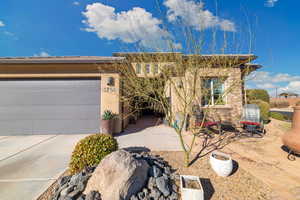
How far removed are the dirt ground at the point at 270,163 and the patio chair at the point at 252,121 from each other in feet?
2.00

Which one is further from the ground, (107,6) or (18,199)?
(107,6)

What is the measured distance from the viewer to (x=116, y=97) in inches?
217

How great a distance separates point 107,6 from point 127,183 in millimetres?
4656

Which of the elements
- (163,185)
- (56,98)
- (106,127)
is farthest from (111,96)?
(163,185)

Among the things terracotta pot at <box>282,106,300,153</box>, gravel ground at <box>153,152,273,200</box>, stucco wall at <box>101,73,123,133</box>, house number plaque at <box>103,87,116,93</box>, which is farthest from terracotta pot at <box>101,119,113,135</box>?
terracotta pot at <box>282,106,300,153</box>

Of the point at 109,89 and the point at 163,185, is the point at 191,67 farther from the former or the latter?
the point at 109,89

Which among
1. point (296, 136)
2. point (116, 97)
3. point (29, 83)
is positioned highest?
point (29, 83)

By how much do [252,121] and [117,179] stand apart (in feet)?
22.4

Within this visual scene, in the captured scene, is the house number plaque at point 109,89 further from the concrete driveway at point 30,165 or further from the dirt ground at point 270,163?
the dirt ground at point 270,163

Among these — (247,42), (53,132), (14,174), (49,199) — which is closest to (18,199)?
(49,199)

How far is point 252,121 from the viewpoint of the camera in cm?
563

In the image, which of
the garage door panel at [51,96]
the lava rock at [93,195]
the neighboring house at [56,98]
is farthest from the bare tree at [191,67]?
the garage door panel at [51,96]

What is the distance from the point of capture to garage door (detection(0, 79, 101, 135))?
5.48 meters

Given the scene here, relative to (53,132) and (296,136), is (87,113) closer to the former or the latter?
(53,132)
